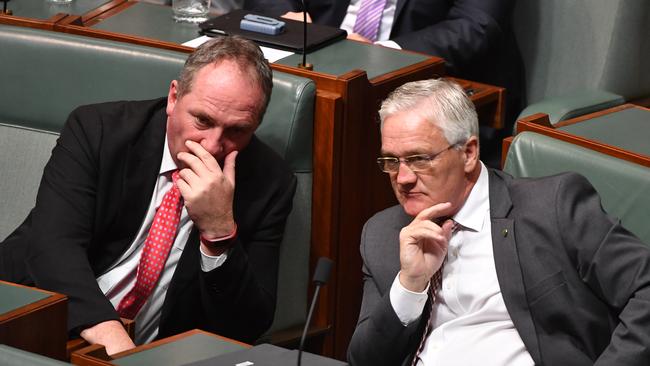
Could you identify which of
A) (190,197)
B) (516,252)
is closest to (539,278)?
(516,252)

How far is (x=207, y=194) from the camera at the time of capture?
192cm

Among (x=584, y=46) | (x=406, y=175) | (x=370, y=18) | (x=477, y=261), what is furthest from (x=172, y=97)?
(x=584, y=46)

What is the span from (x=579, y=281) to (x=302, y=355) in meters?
0.45

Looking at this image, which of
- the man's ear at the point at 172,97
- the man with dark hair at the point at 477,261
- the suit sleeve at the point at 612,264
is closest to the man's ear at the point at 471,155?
the man with dark hair at the point at 477,261

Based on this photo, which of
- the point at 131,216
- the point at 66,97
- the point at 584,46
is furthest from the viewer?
the point at 584,46

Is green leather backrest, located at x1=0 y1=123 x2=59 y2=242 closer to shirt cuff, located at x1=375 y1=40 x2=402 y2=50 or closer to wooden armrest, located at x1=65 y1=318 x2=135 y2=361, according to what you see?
wooden armrest, located at x1=65 y1=318 x2=135 y2=361

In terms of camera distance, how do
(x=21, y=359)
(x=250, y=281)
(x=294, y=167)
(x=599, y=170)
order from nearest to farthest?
1. (x=21, y=359)
2. (x=599, y=170)
3. (x=250, y=281)
4. (x=294, y=167)

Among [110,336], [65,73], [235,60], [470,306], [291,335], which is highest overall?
[235,60]

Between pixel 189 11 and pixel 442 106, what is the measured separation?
101cm

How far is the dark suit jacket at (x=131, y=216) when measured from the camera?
1.98 metres

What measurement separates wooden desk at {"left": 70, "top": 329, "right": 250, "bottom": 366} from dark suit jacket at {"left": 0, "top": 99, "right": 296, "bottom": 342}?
34cm

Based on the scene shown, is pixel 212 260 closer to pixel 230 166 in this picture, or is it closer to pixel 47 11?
pixel 230 166

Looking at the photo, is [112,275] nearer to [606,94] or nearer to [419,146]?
[419,146]

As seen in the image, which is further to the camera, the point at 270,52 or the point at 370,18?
the point at 370,18
